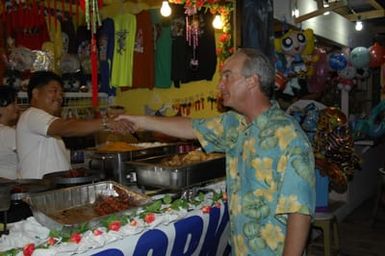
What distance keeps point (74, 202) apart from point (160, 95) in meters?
3.20

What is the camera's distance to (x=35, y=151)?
9.96ft

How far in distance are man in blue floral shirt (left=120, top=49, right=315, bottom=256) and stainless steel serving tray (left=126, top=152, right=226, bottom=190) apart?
1.56ft

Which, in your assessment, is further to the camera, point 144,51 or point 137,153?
point 144,51

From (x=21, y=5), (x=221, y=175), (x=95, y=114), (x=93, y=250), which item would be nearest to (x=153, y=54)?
(x=95, y=114)

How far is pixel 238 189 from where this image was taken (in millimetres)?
1919

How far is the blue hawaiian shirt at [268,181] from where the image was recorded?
170cm

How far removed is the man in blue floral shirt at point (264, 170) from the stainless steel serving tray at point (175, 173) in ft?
1.56

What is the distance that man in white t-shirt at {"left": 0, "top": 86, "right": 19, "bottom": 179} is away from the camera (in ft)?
11.8

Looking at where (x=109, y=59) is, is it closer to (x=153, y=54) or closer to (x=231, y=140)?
(x=153, y=54)

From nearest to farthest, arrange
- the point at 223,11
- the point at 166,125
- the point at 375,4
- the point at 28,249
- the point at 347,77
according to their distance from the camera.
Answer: the point at 28,249 → the point at 166,125 → the point at 223,11 → the point at 375,4 → the point at 347,77

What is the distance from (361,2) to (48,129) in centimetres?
486

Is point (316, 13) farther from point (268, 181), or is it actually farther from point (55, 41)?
point (268, 181)

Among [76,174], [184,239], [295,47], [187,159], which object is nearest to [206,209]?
[184,239]

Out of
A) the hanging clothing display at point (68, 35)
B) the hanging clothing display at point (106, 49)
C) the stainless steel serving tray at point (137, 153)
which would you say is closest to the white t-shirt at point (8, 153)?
the stainless steel serving tray at point (137, 153)
